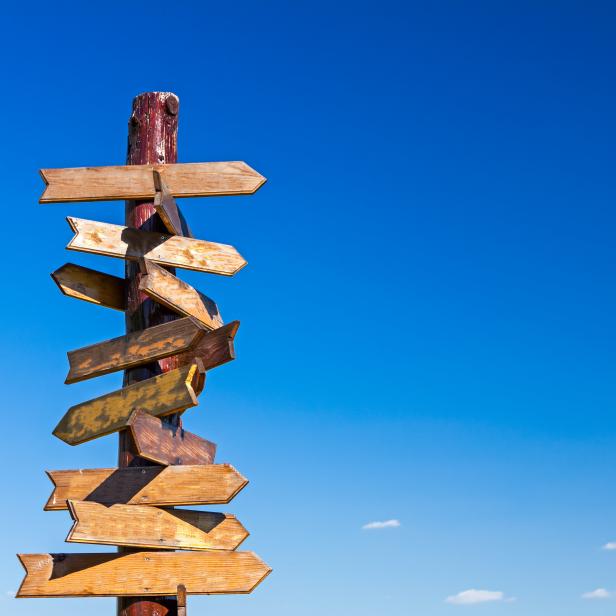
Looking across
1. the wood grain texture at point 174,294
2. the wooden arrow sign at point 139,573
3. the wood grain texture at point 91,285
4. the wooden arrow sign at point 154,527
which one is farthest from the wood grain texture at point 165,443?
the wood grain texture at point 91,285

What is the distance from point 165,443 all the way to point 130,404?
396 millimetres

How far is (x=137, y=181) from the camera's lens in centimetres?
702

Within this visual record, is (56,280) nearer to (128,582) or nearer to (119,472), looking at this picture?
(119,472)

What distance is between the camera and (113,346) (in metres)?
6.74

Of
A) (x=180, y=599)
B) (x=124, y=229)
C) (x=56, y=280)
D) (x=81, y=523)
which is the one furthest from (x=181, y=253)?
(x=180, y=599)

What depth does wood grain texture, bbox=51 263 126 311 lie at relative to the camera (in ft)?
22.8

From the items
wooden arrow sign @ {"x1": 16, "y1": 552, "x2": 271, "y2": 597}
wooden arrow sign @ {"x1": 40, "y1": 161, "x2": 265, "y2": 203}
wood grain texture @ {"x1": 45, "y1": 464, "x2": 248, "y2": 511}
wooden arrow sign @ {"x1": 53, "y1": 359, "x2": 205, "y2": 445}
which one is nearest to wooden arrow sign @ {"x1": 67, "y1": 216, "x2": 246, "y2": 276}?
wooden arrow sign @ {"x1": 40, "y1": 161, "x2": 265, "y2": 203}

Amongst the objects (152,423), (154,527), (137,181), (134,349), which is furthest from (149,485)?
(137,181)

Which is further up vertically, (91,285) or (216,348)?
(91,285)

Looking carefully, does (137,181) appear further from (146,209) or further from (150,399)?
(150,399)

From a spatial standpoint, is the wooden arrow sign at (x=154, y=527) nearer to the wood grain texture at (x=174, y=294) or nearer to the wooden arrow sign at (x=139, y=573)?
the wooden arrow sign at (x=139, y=573)

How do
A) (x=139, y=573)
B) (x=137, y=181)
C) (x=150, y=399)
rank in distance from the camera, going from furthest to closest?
(x=137, y=181)
(x=150, y=399)
(x=139, y=573)

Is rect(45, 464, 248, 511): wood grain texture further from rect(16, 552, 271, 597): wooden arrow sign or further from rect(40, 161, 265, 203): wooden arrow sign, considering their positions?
rect(40, 161, 265, 203): wooden arrow sign

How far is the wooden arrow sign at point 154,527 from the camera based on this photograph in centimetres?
609
